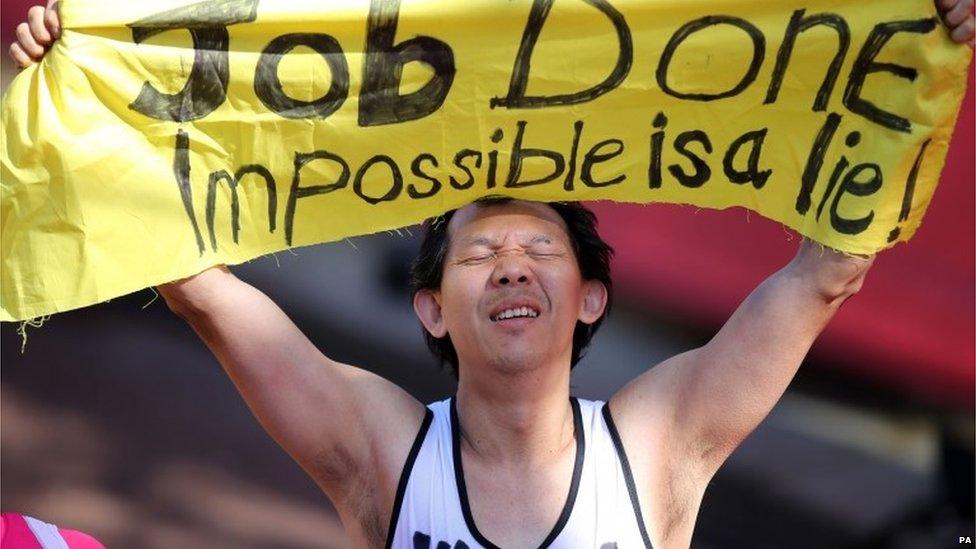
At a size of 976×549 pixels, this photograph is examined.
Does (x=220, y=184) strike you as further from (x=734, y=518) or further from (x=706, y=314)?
(x=734, y=518)

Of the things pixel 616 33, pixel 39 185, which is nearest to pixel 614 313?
pixel 616 33

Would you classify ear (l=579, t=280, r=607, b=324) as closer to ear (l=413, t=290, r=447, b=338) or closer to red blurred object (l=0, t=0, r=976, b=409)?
ear (l=413, t=290, r=447, b=338)

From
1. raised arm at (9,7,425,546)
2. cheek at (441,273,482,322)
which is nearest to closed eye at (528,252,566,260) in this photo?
cheek at (441,273,482,322)

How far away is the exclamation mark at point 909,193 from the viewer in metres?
2.68

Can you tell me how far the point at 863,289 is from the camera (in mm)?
3756

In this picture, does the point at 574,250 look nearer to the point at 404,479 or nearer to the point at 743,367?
the point at 743,367

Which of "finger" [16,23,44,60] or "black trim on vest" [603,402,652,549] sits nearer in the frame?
"finger" [16,23,44,60]

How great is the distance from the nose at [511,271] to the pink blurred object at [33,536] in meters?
0.81

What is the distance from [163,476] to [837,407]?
1609 millimetres

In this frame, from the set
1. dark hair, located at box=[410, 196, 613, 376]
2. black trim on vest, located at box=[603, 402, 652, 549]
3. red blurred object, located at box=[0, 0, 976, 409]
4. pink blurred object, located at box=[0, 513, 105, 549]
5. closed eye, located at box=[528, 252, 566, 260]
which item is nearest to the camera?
pink blurred object, located at box=[0, 513, 105, 549]

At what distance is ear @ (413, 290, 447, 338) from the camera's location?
3053mm

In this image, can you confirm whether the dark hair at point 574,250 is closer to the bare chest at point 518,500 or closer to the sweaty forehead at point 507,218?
the sweaty forehead at point 507,218

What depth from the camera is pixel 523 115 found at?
2.76m

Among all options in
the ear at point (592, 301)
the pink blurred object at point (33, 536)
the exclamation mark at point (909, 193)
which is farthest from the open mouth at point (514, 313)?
the pink blurred object at point (33, 536)
